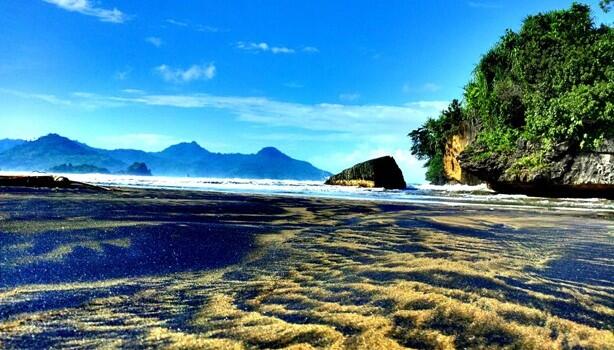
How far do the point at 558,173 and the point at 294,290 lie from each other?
763 inches

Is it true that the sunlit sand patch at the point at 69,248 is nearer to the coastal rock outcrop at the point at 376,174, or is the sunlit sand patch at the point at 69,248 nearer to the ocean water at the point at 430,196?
the ocean water at the point at 430,196

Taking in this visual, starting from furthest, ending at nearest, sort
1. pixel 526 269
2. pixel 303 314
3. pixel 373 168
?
pixel 373 168 < pixel 526 269 < pixel 303 314

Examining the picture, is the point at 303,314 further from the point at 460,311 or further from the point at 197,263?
the point at 197,263

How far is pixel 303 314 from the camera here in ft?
5.82

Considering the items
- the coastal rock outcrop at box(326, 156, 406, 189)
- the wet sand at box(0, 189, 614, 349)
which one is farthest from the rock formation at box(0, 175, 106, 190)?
the coastal rock outcrop at box(326, 156, 406, 189)

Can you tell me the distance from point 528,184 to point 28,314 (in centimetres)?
2090

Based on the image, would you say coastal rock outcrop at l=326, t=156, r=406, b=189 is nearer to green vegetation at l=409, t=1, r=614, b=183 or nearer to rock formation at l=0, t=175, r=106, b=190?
green vegetation at l=409, t=1, r=614, b=183

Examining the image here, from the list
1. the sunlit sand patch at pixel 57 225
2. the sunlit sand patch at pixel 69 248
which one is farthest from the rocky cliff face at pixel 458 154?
the sunlit sand patch at pixel 69 248

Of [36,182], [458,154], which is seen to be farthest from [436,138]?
[36,182]

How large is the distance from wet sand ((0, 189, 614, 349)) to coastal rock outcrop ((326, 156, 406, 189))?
21.5m

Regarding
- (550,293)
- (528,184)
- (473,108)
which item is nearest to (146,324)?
(550,293)

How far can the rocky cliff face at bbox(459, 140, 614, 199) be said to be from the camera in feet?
55.0

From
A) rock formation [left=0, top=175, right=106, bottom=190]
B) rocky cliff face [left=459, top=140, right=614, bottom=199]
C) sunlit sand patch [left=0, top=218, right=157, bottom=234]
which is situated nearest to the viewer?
sunlit sand patch [left=0, top=218, right=157, bottom=234]

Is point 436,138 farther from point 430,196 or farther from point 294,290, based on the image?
point 294,290
